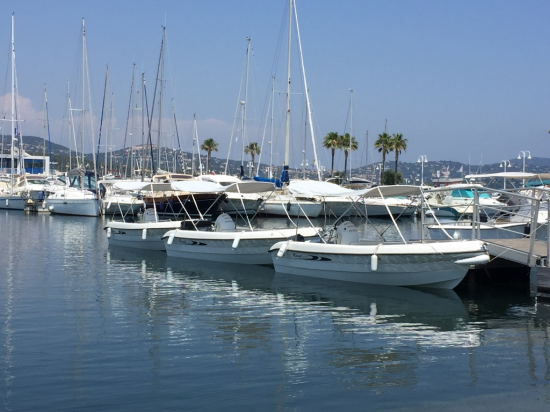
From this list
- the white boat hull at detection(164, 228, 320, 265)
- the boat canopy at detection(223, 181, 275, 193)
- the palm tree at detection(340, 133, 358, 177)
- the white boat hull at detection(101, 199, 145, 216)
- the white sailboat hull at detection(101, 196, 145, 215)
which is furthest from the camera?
the palm tree at detection(340, 133, 358, 177)

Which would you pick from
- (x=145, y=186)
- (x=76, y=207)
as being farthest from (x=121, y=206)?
(x=145, y=186)

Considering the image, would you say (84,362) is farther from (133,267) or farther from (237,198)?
(237,198)

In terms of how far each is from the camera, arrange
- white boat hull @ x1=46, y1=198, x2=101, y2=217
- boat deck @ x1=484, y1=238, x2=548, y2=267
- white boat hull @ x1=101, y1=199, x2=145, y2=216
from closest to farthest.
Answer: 1. boat deck @ x1=484, y1=238, x2=548, y2=267
2. white boat hull @ x1=101, y1=199, x2=145, y2=216
3. white boat hull @ x1=46, y1=198, x2=101, y2=217

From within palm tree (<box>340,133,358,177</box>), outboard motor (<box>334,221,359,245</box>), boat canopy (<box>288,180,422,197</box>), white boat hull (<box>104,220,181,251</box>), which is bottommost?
white boat hull (<box>104,220,181,251</box>)

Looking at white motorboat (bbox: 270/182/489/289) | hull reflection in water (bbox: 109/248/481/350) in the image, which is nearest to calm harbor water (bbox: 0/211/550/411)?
hull reflection in water (bbox: 109/248/481/350)

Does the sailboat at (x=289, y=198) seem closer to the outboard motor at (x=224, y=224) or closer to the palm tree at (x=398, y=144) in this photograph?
the outboard motor at (x=224, y=224)

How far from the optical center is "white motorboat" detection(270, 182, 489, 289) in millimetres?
19312

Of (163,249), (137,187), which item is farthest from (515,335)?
(137,187)

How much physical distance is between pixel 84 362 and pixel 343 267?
11.1 meters

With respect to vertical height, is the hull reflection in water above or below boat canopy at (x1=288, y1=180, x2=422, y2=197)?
below

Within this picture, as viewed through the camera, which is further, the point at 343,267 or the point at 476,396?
the point at 343,267

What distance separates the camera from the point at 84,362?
491 inches

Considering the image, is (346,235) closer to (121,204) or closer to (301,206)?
(301,206)

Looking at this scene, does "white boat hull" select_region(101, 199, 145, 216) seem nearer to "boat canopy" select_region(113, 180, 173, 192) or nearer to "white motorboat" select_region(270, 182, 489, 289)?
"boat canopy" select_region(113, 180, 173, 192)
